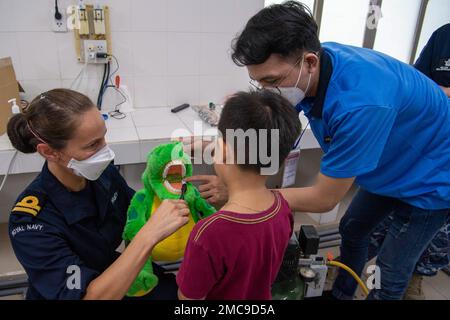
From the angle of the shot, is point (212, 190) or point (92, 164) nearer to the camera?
point (92, 164)

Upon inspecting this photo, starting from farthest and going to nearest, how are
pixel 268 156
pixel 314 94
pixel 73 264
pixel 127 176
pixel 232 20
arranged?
pixel 232 20 → pixel 127 176 → pixel 314 94 → pixel 73 264 → pixel 268 156

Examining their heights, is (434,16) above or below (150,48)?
above

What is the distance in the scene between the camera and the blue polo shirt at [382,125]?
39.2 inches

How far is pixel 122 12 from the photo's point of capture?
7.04 ft

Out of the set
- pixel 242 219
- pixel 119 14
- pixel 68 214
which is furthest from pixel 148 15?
pixel 242 219

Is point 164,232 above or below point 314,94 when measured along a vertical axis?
below

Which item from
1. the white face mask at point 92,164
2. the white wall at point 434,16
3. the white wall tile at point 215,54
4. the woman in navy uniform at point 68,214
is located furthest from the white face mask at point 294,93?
the white wall at point 434,16

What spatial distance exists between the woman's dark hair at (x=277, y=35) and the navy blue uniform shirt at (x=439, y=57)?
49.4 inches

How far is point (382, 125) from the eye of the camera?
100 cm

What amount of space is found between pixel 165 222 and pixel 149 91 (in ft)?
5.22

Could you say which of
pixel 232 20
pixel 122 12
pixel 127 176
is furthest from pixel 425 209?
pixel 122 12

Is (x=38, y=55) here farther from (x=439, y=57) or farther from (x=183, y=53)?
(x=439, y=57)
